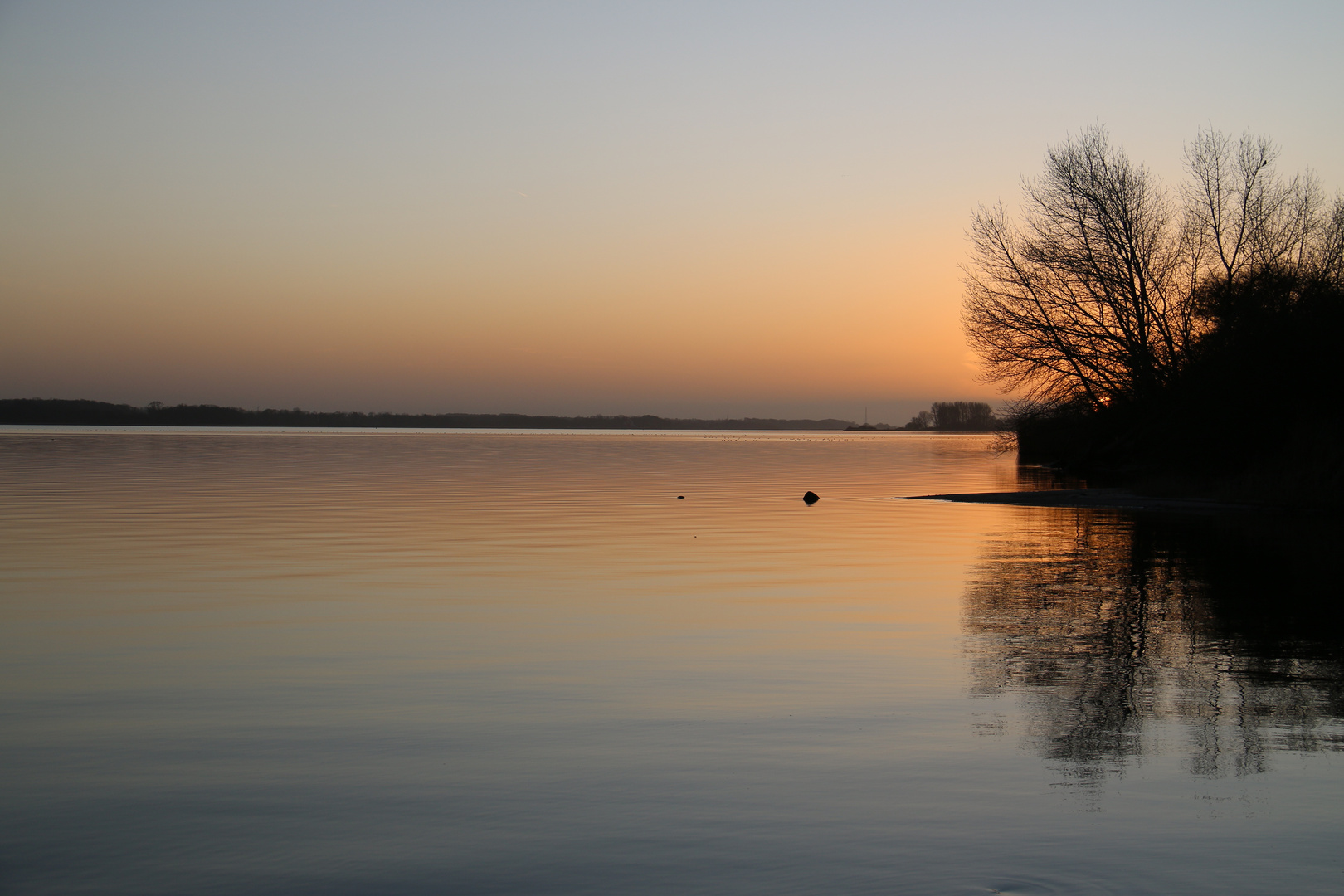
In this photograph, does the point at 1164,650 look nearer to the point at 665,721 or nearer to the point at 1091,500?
the point at 665,721

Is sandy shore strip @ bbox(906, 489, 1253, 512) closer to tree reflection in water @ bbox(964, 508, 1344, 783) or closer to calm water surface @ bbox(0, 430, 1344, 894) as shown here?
tree reflection in water @ bbox(964, 508, 1344, 783)

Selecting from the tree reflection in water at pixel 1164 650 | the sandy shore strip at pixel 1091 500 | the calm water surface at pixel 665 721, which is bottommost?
the calm water surface at pixel 665 721

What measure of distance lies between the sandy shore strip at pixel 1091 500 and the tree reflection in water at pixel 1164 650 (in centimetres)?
1162

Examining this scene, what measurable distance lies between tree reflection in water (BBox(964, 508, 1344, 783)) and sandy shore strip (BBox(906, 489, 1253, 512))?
11.6 m

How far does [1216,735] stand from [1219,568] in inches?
437

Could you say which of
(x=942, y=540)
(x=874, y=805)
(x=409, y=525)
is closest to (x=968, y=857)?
(x=874, y=805)

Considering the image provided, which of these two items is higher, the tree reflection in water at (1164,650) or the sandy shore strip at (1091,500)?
the sandy shore strip at (1091,500)

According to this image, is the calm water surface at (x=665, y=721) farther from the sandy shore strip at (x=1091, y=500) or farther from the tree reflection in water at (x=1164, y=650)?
the sandy shore strip at (x=1091, y=500)

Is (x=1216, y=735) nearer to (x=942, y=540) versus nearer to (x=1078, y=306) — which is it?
(x=942, y=540)

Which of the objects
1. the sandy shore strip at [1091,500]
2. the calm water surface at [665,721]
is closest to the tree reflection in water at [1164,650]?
the calm water surface at [665,721]

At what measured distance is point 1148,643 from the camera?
37.0 ft

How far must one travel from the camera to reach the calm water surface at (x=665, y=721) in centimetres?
562

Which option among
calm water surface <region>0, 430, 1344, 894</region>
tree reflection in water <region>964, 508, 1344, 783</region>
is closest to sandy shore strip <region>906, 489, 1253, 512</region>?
tree reflection in water <region>964, 508, 1344, 783</region>

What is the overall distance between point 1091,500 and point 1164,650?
81.1 ft
